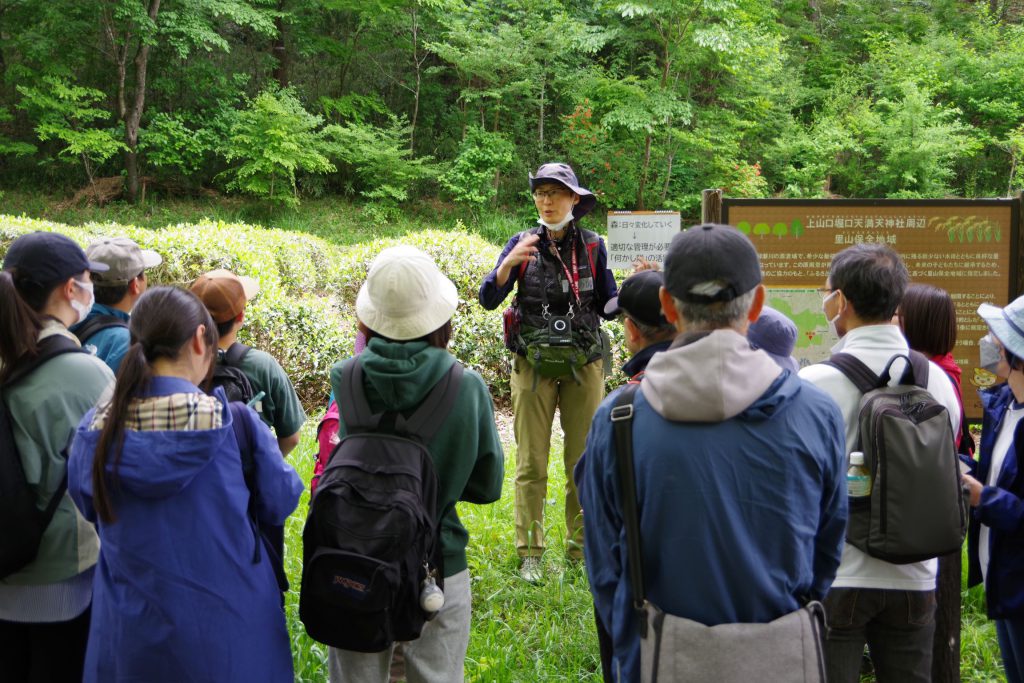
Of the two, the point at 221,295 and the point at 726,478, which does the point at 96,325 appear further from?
the point at 726,478

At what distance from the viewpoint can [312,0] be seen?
61.9 ft

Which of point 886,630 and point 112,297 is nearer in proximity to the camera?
point 886,630

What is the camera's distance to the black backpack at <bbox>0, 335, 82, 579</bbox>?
7.63ft

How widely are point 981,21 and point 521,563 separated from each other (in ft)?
68.7

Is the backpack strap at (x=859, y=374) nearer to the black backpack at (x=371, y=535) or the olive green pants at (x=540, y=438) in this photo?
the black backpack at (x=371, y=535)

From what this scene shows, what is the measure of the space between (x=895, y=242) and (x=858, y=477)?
222 centimetres

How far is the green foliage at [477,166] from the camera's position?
1800cm

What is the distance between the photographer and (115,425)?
203 centimetres

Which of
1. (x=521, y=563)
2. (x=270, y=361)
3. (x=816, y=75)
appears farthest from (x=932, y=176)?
(x=270, y=361)

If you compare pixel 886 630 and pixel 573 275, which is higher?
pixel 573 275

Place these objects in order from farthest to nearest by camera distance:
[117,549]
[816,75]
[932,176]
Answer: [816,75] → [932,176] → [117,549]

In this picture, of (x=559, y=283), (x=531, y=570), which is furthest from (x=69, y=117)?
(x=531, y=570)

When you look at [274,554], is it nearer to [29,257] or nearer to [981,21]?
[29,257]

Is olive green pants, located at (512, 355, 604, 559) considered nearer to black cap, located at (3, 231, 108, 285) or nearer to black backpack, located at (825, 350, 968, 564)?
black backpack, located at (825, 350, 968, 564)
